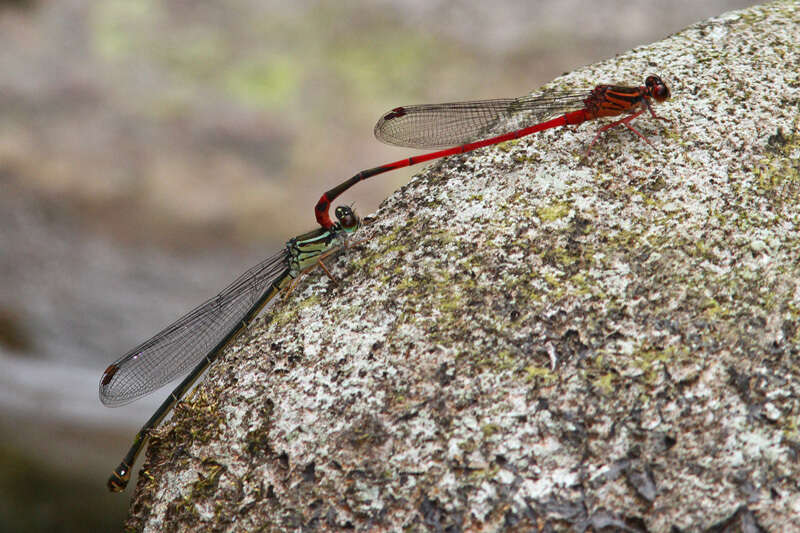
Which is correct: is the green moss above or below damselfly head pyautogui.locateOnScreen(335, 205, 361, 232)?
below

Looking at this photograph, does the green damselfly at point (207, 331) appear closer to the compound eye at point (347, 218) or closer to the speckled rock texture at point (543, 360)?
the compound eye at point (347, 218)

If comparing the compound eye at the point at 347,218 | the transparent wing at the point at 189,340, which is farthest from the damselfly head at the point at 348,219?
the transparent wing at the point at 189,340

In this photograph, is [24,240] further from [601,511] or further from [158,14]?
[601,511]

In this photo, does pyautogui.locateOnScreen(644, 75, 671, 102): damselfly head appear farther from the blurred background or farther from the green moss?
the blurred background

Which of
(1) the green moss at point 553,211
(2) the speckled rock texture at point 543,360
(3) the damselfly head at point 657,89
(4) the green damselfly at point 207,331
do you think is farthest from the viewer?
(4) the green damselfly at point 207,331

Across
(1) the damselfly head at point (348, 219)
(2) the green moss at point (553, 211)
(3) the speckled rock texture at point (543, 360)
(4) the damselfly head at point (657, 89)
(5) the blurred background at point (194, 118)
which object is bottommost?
(3) the speckled rock texture at point (543, 360)

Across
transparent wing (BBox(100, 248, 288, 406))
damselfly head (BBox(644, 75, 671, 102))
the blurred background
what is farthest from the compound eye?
the blurred background

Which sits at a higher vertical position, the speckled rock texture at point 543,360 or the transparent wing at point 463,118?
the transparent wing at point 463,118
